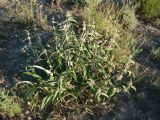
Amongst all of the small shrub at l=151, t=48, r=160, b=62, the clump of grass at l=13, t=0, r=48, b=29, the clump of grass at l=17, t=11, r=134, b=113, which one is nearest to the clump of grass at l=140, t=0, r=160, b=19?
the small shrub at l=151, t=48, r=160, b=62

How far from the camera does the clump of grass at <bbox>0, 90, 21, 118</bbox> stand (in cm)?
454

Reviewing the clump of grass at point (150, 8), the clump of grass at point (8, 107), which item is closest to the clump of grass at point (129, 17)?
the clump of grass at point (150, 8)

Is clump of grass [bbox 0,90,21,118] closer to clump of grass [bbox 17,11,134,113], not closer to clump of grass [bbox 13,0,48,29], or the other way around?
clump of grass [bbox 17,11,134,113]

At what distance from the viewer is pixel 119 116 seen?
193 inches

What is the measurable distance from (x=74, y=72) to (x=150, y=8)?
6.84 ft

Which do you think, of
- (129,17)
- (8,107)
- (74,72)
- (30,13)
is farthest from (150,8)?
(8,107)

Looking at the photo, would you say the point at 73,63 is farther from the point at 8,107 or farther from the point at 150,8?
the point at 150,8

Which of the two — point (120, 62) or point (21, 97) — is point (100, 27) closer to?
point (120, 62)

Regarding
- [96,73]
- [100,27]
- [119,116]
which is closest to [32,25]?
[100,27]

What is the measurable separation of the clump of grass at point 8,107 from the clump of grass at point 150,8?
278cm

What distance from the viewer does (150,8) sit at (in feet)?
20.5

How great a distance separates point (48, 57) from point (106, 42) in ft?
2.70

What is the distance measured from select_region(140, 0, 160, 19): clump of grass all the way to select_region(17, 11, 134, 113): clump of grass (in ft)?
4.54

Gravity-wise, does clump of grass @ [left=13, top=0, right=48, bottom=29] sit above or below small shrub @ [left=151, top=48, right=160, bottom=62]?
above
